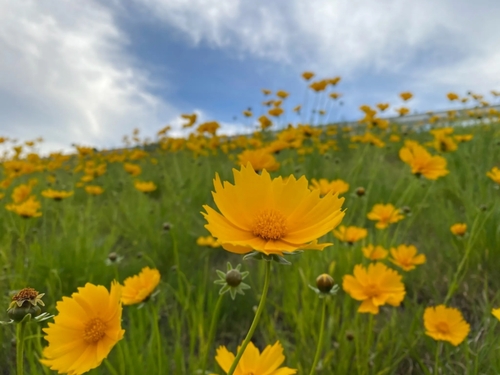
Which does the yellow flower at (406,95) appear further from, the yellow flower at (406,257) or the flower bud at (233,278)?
the flower bud at (233,278)

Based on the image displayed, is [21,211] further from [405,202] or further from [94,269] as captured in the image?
[405,202]

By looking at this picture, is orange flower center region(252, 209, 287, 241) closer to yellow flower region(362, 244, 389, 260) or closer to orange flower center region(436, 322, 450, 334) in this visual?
orange flower center region(436, 322, 450, 334)

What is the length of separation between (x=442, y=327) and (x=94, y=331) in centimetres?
82

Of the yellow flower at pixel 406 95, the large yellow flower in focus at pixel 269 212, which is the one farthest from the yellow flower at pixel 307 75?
the large yellow flower in focus at pixel 269 212

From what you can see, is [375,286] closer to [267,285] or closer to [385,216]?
[385,216]

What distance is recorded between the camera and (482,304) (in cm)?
129

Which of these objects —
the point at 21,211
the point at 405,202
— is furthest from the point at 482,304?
the point at 21,211

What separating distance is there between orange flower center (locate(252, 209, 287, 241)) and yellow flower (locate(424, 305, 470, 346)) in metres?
0.64

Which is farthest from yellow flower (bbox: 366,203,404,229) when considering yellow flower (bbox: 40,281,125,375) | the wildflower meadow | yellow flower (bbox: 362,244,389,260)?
yellow flower (bbox: 40,281,125,375)

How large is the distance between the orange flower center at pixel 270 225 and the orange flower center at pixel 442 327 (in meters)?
0.66

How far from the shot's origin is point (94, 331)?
62 centimetres

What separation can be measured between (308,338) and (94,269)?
80cm

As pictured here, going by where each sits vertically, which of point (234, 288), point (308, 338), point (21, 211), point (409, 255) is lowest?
point (308, 338)

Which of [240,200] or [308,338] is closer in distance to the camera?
[240,200]
